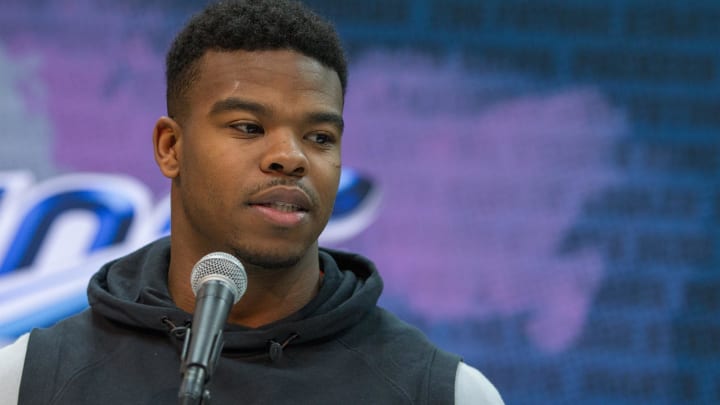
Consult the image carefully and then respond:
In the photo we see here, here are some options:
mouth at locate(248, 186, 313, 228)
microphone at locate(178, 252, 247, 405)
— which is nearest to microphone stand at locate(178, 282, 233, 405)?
microphone at locate(178, 252, 247, 405)

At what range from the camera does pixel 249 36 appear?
1.85 metres

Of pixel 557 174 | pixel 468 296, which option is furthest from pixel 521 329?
pixel 557 174

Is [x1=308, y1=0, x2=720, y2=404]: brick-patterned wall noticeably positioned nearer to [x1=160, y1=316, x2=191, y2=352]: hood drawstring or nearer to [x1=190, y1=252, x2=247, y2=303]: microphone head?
[x1=160, y1=316, x2=191, y2=352]: hood drawstring

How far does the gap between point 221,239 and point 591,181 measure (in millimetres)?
1601

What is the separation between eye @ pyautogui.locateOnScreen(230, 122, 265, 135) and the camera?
178 centimetres

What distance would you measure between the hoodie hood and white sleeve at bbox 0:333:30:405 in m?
0.15

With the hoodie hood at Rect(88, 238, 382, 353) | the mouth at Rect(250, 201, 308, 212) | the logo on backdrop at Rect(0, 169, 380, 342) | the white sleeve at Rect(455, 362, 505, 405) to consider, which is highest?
the mouth at Rect(250, 201, 308, 212)

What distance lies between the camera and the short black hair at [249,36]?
6.09 feet

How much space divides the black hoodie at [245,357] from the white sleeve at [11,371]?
17 millimetres

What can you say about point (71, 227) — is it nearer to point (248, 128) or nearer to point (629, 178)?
point (248, 128)

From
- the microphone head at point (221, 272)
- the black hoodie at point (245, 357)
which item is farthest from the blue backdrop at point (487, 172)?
the microphone head at point (221, 272)

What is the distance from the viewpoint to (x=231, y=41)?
1.86 meters

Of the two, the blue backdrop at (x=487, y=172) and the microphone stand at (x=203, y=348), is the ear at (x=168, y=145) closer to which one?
the microphone stand at (x=203, y=348)

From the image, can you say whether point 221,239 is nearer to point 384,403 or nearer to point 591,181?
point 384,403
